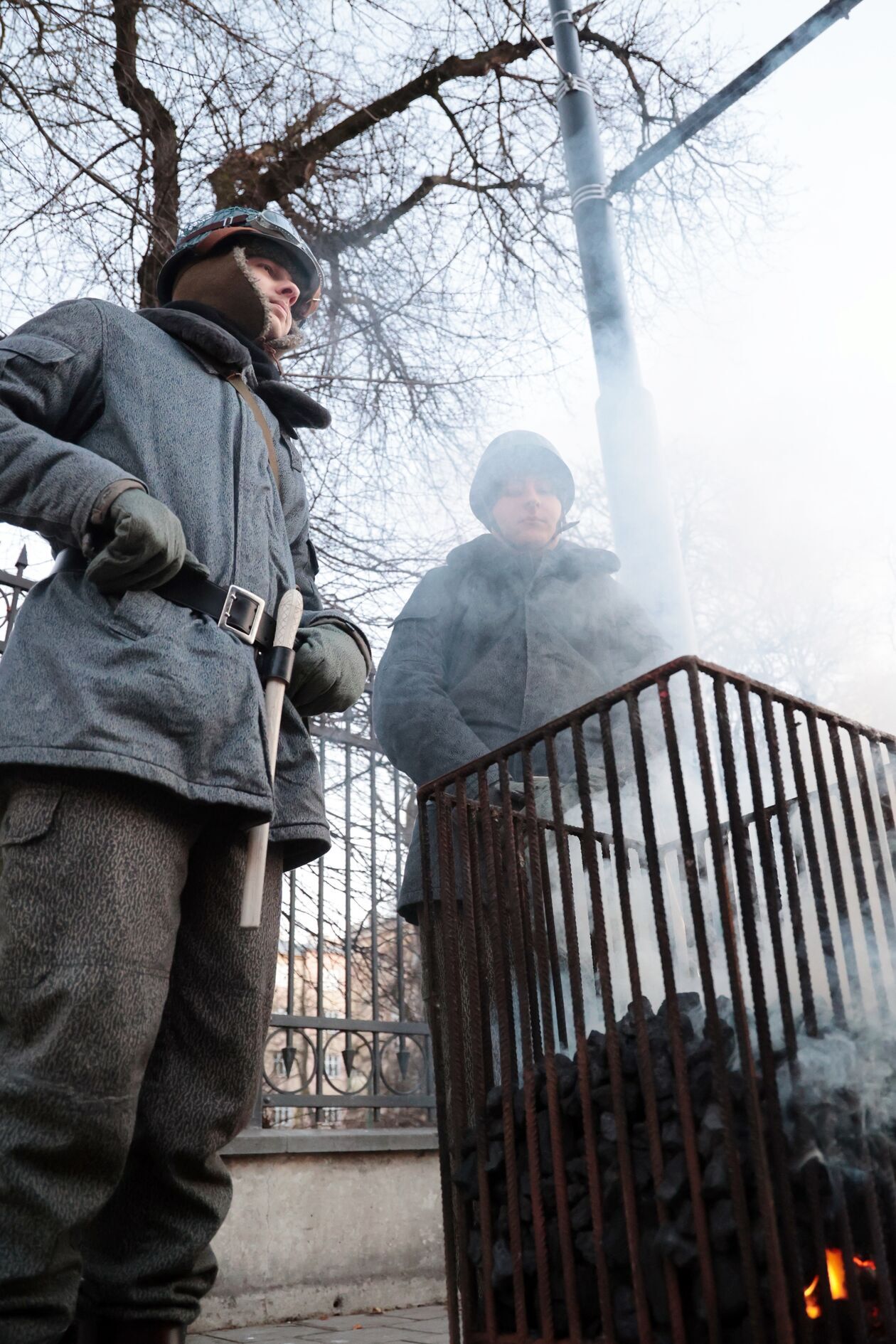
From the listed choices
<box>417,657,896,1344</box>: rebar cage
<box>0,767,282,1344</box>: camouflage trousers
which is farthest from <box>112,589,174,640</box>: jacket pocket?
<box>417,657,896,1344</box>: rebar cage

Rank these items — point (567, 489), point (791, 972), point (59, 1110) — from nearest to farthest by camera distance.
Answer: point (59, 1110)
point (791, 972)
point (567, 489)

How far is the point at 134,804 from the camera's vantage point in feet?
5.16

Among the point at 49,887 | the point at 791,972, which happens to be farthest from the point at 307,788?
the point at 791,972

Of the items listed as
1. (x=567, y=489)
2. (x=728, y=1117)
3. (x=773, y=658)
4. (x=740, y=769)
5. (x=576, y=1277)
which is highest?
(x=773, y=658)

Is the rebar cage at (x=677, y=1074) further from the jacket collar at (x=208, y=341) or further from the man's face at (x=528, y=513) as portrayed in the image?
the man's face at (x=528, y=513)

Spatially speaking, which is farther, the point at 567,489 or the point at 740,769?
the point at 567,489

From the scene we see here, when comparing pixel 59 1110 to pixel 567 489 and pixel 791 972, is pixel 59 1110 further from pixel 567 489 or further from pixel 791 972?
pixel 567 489

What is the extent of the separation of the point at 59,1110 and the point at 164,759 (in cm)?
49

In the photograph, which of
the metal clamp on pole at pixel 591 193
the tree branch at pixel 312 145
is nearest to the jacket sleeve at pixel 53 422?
the metal clamp on pole at pixel 591 193

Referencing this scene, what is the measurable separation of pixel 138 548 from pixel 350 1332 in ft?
8.32

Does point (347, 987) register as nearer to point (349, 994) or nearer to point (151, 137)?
point (349, 994)

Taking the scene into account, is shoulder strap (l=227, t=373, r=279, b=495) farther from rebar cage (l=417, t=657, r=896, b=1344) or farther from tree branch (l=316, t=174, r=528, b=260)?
tree branch (l=316, t=174, r=528, b=260)

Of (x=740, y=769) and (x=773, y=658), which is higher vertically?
(x=773, y=658)

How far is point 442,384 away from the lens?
5949 millimetres
